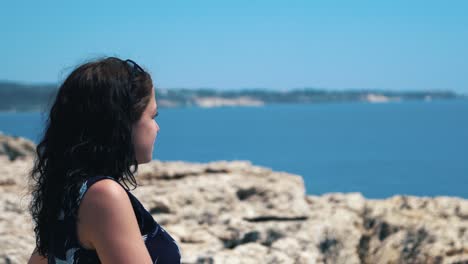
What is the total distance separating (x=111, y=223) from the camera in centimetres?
206

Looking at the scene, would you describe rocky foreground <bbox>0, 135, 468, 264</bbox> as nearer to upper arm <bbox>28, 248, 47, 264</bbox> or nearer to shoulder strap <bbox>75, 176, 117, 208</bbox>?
upper arm <bbox>28, 248, 47, 264</bbox>

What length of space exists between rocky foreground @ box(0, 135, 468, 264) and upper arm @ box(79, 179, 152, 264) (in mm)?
2817

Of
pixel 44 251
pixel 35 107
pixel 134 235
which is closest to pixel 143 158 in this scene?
pixel 134 235

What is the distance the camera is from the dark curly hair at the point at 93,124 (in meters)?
2.20

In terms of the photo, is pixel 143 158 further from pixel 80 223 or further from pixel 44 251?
pixel 44 251

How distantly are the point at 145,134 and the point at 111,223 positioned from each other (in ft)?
1.10

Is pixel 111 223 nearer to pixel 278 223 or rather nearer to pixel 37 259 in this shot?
pixel 37 259

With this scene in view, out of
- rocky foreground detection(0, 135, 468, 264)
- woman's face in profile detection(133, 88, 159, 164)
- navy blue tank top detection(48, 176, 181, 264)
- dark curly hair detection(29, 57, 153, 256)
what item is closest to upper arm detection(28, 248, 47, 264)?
navy blue tank top detection(48, 176, 181, 264)

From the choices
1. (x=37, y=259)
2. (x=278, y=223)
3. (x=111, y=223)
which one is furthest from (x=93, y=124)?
(x=278, y=223)

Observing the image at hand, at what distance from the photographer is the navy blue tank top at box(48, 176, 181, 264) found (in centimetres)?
220

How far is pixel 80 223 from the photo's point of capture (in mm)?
2131

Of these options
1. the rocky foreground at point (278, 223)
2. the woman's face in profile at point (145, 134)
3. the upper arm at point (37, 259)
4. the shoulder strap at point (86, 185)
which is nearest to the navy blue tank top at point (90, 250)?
the shoulder strap at point (86, 185)

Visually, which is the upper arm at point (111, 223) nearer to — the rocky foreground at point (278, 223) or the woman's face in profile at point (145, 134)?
the woman's face in profile at point (145, 134)

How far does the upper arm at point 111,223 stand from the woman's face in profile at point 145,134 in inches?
8.2
